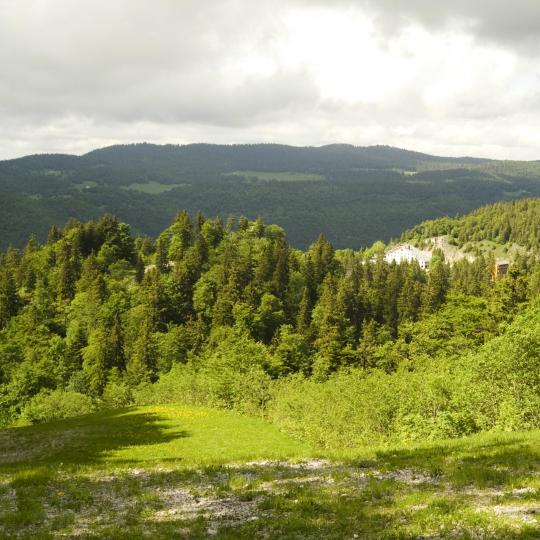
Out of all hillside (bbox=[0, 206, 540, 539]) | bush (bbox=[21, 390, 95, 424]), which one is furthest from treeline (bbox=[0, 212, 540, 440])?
hillside (bbox=[0, 206, 540, 539])

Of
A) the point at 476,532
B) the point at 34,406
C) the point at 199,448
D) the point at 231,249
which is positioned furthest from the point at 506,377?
the point at 231,249

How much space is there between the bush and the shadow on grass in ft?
69.4

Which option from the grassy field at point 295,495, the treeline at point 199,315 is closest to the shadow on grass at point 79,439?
the grassy field at point 295,495

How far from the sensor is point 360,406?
130 feet

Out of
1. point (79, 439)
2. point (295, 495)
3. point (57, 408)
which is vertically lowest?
point (57, 408)

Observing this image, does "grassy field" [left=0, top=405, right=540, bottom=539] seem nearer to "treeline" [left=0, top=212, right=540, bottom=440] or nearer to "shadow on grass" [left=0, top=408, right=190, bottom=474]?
"shadow on grass" [left=0, top=408, right=190, bottom=474]

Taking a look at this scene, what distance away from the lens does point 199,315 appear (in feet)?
379

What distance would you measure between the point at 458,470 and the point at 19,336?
11180 cm

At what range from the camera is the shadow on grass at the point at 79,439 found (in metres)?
33.6

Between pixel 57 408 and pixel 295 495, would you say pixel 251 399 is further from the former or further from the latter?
pixel 295 495

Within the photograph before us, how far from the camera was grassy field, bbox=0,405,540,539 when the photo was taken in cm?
1628

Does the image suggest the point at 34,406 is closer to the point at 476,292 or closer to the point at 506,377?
the point at 506,377

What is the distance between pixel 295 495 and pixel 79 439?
2567 centimetres

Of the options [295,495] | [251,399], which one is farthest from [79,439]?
[295,495]
